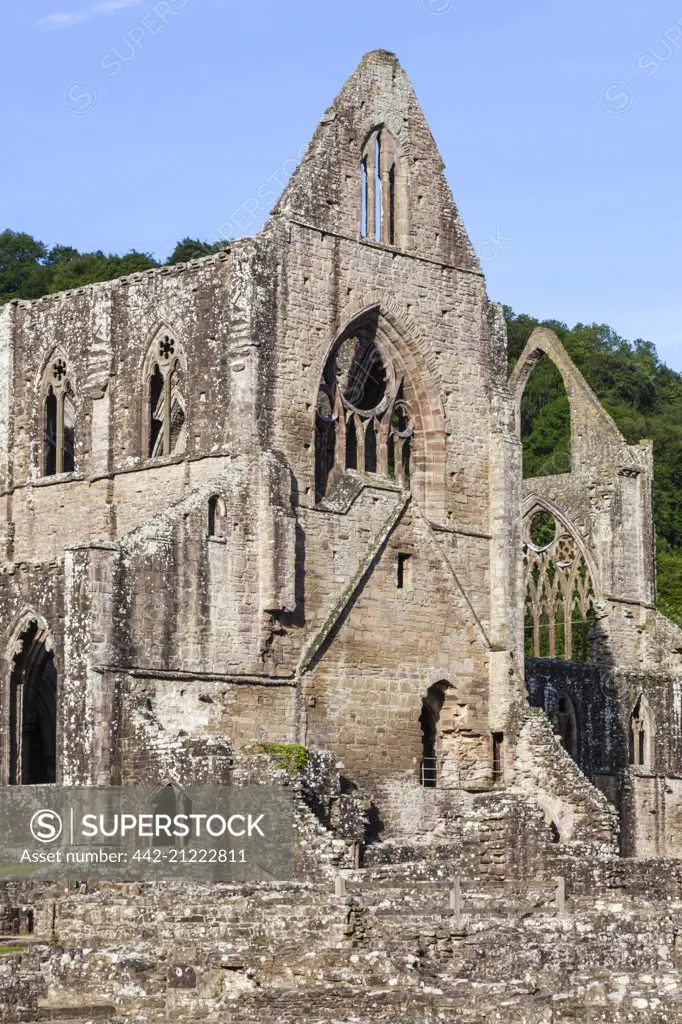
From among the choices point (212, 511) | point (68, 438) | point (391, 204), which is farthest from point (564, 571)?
point (212, 511)

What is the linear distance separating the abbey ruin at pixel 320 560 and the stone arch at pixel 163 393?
63mm

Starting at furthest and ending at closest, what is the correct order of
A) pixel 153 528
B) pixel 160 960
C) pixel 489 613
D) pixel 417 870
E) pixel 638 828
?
pixel 638 828 < pixel 489 613 < pixel 153 528 < pixel 417 870 < pixel 160 960

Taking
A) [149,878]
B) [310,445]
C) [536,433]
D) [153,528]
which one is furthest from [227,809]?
[536,433]

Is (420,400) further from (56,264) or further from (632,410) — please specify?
(632,410)

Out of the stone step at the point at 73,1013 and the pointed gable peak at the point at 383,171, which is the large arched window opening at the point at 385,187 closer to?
the pointed gable peak at the point at 383,171

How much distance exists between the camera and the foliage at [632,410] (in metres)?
69.9

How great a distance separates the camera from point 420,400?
39.1m

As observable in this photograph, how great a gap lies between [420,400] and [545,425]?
109ft

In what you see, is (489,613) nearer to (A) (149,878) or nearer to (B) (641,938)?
(A) (149,878)

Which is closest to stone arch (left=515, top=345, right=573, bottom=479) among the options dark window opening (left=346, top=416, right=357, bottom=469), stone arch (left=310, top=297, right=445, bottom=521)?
stone arch (left=310, top=297, right=445, bottom=521)

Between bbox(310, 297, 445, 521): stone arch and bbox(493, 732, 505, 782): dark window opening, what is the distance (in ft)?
12.7

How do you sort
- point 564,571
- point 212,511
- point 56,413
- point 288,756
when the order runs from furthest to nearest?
point 564,571 → point 56,413 → point 212,511 → point 288,756

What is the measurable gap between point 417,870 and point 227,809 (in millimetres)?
2939

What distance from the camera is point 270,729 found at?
3516 cm
